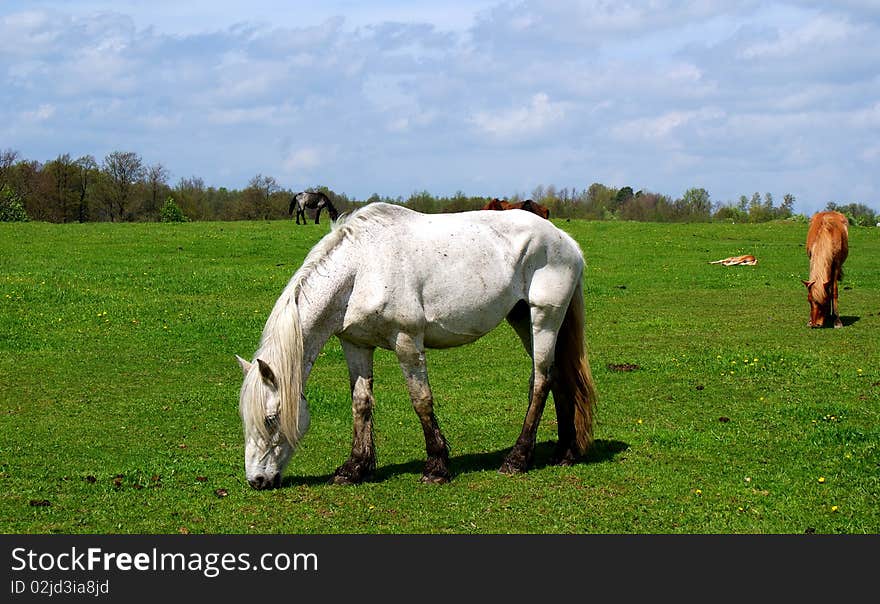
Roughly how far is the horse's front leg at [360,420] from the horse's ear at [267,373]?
811 mm

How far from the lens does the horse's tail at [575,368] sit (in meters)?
8.30

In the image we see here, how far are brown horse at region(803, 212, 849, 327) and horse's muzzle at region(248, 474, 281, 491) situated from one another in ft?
39.3

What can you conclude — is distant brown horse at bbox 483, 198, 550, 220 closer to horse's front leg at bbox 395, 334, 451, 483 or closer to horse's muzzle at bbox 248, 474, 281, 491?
horse's front leg at bbox 395, 334, 451, 483

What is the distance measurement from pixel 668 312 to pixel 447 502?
1252cm

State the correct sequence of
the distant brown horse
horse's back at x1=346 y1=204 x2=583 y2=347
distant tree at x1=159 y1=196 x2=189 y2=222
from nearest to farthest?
horse's back at x1=346 y1=204 x2=583 y2=347, the distant brown horse, distant tree at x1=159 y1=196 x2=189 y2=222

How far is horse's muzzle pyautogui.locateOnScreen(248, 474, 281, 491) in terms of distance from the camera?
7125 millimetres

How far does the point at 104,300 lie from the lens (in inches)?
692

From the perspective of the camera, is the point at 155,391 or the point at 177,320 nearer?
the point at 155,391

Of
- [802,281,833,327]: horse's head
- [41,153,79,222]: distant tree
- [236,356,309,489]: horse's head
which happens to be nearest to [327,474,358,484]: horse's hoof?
→ [236,356,309,489]: horse's head

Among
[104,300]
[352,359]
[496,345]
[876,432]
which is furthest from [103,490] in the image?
[104,300]

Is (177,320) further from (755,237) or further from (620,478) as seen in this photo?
(755,237)

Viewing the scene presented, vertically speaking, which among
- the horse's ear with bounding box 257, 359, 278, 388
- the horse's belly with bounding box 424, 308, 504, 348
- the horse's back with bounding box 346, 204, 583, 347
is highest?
the horse's back with bounding box 346, 204, 583, 347

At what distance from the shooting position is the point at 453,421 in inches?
393

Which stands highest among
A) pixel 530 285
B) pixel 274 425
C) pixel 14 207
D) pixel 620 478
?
pixel 14 207
